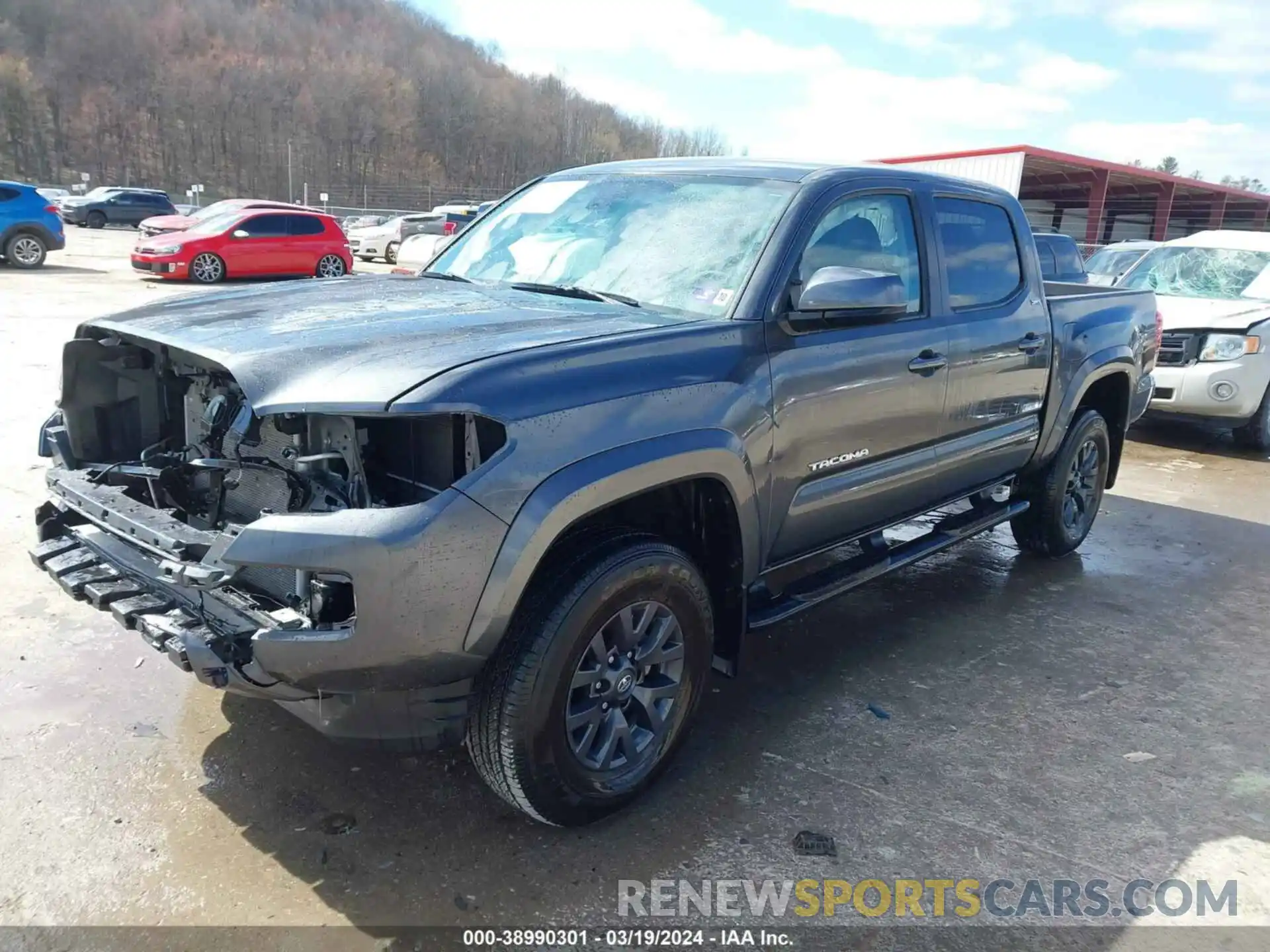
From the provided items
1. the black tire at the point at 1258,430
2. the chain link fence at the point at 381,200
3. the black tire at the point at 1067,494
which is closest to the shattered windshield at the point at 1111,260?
the black tire at the point at 1258,430

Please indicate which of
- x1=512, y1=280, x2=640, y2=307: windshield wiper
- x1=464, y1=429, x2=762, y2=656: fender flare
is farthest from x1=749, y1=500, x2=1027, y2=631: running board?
x1=512, y1=280, x2=640, y2=307: windshield wiper

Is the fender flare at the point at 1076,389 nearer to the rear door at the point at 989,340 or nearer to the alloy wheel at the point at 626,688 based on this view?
the rear door at the point at 989,340

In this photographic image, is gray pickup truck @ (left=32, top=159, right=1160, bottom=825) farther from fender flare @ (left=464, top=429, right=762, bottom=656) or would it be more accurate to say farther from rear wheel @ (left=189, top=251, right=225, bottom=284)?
rear wheel @ (left=189, top=251, right=225, bottom=284)

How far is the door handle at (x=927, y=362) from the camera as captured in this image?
365cm

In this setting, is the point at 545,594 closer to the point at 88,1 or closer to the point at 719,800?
the point at 719,800

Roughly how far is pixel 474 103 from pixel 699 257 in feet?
346

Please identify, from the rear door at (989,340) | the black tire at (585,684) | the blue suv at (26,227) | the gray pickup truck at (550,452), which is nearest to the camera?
the gray pickup truck at (550,452)

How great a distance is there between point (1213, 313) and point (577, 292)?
773 centimetres

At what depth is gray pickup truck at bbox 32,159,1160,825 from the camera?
2293 mm

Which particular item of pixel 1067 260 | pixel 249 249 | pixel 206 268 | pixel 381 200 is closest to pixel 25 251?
pixel 206 268

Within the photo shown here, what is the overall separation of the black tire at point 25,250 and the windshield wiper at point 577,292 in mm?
18688

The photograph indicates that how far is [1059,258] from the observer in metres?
7.29

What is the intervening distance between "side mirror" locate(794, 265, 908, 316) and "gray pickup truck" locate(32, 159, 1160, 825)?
12mm

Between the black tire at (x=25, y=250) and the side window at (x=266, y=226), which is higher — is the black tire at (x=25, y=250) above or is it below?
below
